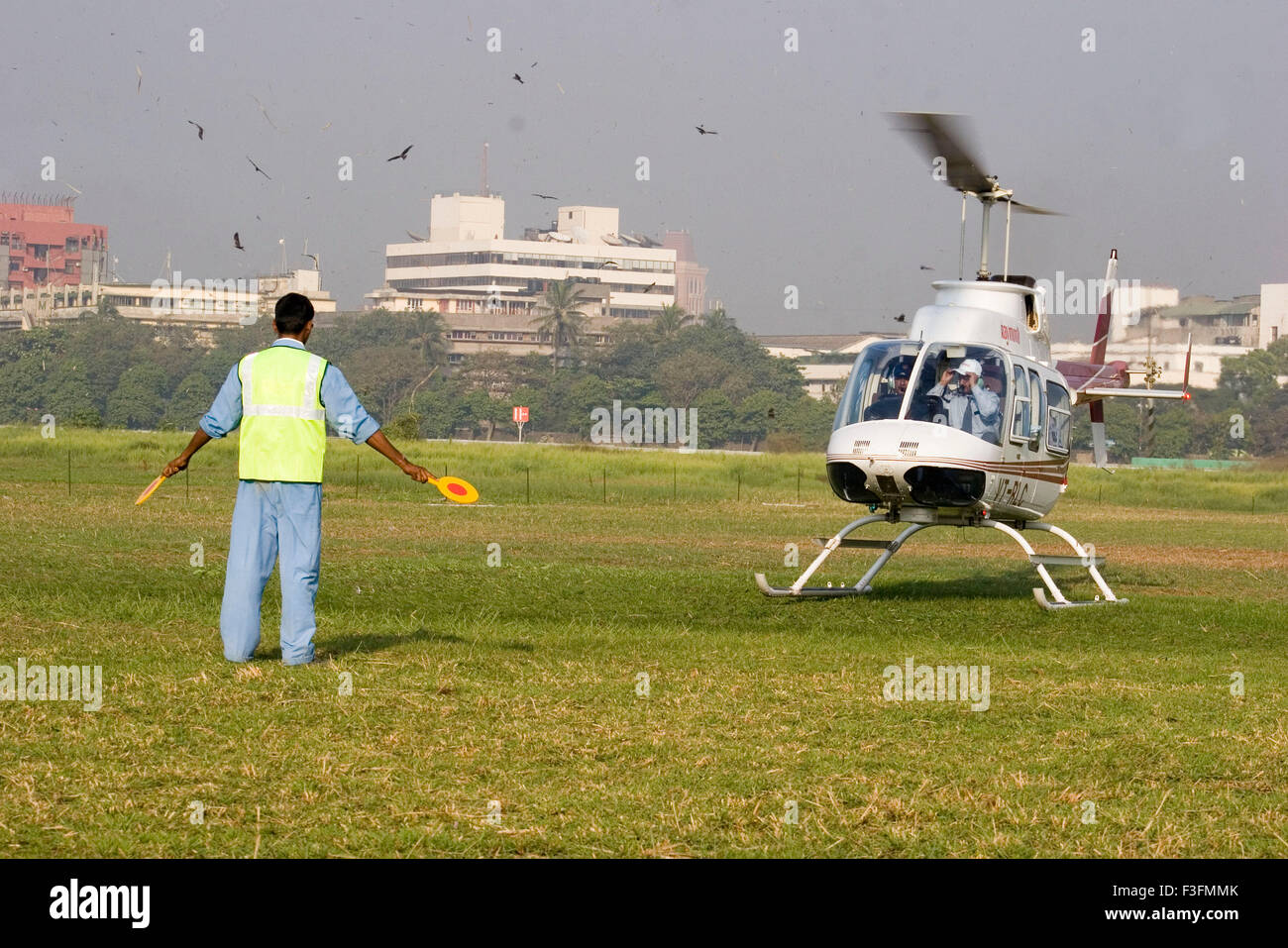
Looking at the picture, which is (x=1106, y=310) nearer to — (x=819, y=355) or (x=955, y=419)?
(x=955, y=419)

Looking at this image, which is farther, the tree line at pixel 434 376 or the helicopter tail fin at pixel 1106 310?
the tree line at pixel 434 376

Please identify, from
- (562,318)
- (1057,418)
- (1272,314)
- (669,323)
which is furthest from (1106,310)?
(1272,314)

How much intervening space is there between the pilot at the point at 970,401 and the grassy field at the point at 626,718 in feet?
6.28

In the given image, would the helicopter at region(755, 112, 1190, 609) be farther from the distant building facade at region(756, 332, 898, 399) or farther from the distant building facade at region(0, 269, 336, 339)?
the distant building facade at region(0, 269, 336, 339)

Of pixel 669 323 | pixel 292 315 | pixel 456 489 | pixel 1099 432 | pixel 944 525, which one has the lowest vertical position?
pixel 944 525

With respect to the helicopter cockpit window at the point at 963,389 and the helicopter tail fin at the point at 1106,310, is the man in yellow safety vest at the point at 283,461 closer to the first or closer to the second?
the helicopter cockpit window at the point at 963,389

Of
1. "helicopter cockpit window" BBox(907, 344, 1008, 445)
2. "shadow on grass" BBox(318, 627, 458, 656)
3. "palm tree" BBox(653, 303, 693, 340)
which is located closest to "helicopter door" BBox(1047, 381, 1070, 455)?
"helicopter cockpit window" BBox(907, 344, 1008, 445)

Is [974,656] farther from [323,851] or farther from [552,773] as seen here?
[323,851]

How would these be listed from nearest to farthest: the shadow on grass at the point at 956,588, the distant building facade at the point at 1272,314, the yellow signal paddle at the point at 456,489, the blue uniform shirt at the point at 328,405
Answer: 1. the blue uniform shirt at the point at 328,405
2. the yellow signal paddle at the point at 456,489
3. the shadow on grass at the point at 956,588
4. the distant building facade at the point at 1272,314

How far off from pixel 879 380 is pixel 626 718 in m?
8.16

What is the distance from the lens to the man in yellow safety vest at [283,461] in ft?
34.7

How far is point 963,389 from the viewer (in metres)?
16.9

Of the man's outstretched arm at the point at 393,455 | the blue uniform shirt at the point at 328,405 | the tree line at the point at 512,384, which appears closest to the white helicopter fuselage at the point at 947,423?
the man's outstretched arm at the point at 393,455

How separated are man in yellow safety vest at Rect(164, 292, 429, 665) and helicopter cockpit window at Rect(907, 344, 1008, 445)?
297 inches
